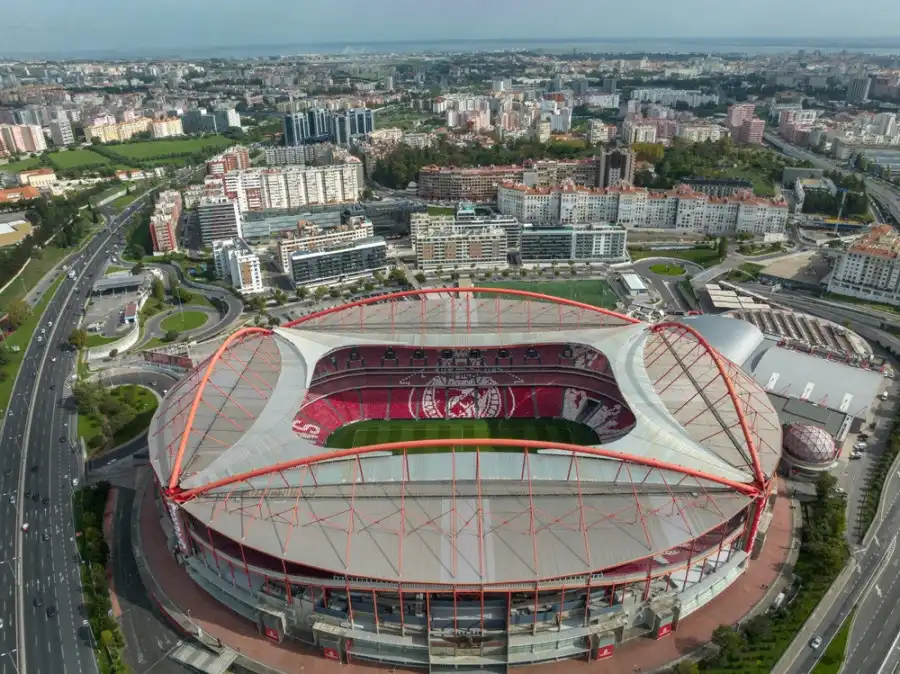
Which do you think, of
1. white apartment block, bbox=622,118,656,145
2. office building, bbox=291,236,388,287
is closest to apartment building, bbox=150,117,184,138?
office building, bbox=291,236,388,287

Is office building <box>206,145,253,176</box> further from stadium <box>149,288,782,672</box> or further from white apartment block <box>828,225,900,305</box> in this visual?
white apartment block <box>828,225,900,305</box>

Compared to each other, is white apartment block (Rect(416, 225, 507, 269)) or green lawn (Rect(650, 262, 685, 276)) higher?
white apartment block (Rect(416, 225, 507, 269))

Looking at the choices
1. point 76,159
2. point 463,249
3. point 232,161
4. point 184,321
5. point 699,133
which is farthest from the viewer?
point 699,133

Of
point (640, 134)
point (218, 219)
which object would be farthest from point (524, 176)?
point (218, 219)

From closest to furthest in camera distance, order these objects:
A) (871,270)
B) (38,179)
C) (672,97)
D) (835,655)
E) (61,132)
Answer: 1. (835,655)
2. (871,270)
3. (38,179)
4. (61,132)
5. (672,97)

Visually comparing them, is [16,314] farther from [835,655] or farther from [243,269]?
[835,655]

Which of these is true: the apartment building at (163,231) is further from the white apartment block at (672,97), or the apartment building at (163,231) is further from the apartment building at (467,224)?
the white apartment block at (672,97)
